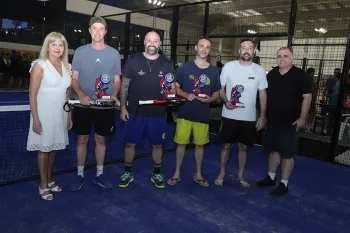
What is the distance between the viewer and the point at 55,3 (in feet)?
48.9

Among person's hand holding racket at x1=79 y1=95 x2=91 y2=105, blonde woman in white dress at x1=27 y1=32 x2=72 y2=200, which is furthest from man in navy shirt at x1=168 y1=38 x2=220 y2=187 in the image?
blonde woman in white dress at x1=27 y1=32 x2=72 y2=200

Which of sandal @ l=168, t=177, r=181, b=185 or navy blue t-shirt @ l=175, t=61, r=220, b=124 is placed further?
sandal @ l=168, t=177, r=181, b=185

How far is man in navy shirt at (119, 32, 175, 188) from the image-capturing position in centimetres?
317

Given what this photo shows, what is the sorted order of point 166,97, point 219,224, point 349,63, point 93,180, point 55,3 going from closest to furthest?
point 219,224
point 166,97
point 93,180
point 349,63
point 55,3

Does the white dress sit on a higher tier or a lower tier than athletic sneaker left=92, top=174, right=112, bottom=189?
higher

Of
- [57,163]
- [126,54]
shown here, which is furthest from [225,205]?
[126,54]

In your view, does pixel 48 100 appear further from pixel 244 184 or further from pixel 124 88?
pixel 244 184

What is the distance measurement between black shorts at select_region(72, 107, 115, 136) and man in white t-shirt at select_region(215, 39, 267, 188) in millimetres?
1416

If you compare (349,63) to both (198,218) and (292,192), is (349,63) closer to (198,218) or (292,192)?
(292,192)

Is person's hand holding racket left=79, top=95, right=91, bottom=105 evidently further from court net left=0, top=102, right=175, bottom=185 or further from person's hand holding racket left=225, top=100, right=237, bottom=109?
person's hand holding racket left=225, top=100, right=237, bottom=109

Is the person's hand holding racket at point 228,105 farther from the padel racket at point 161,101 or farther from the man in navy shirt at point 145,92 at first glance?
the man in navy shirt at point 145,92

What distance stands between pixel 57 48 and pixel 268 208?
2.86 meters

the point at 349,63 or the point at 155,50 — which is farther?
the point at 349,63

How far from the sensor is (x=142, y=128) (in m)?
3.31
